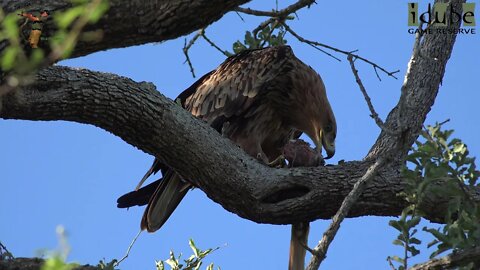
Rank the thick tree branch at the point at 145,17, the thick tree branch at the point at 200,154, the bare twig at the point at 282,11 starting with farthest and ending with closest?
the bare twig at the point at 282,11 → the thick tree branch at the point at 200,154 → the thick tree branch at the point at 145,17

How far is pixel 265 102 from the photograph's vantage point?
628cm

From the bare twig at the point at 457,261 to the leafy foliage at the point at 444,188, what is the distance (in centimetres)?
3

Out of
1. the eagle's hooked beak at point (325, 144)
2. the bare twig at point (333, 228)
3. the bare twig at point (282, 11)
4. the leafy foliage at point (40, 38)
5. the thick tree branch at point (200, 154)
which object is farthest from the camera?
the eagle's hooked beak at point (325, 144)

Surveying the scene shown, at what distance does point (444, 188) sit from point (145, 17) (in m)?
1.47

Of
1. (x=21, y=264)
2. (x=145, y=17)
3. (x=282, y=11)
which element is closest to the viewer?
(x=145, y=17)

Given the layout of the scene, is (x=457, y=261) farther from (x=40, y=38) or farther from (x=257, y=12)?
(x=257, y=12)

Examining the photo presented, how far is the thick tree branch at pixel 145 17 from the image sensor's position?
316 cm

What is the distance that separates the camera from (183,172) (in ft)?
14.8

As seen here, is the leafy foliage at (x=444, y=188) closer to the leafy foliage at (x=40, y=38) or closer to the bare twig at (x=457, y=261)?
the bare twig at (x=457, y=261)

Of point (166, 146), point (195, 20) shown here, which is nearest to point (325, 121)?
point (166, 146)

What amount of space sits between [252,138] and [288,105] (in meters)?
0.45

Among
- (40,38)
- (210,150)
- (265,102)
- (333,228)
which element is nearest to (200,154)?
(210,150)

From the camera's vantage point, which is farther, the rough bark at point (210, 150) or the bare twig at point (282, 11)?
the bare twig at point (282, 11)

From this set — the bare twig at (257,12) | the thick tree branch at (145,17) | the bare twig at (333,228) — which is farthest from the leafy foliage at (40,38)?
the bare twig at (257,12)
